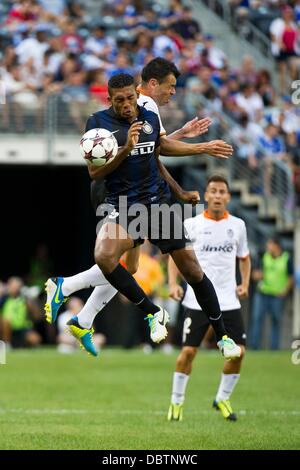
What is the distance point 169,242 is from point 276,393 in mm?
5528

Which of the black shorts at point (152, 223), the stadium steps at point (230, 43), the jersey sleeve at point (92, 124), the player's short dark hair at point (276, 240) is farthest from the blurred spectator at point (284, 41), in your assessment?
the jersey sleeve at point (92, 124)

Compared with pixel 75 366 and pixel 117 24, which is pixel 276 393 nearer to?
pixel 75 366

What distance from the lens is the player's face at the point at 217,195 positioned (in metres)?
12.5

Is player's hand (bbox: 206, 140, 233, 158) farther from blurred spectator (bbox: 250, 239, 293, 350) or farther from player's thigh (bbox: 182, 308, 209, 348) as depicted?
blurred spectator (bbox: 250, 239, 293, 350)

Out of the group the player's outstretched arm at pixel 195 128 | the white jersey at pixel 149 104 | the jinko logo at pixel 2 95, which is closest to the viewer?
the white jersey at pixel 149 104

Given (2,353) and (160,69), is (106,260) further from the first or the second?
(2,353)

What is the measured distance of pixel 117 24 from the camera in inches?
1043

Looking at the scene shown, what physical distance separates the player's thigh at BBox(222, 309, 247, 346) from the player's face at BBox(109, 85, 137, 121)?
3.28 meters

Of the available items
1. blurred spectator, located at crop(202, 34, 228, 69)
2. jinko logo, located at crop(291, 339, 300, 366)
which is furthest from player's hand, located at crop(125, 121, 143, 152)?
blurred spectator, located at crop(202, 34, 228, 69)

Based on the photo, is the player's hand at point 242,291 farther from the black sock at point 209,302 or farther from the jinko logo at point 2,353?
the jinko logo at point 2,353

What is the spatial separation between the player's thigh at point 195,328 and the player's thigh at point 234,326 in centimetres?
23

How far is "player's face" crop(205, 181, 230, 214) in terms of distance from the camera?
494 inches

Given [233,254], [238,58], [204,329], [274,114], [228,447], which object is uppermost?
[238,58]
